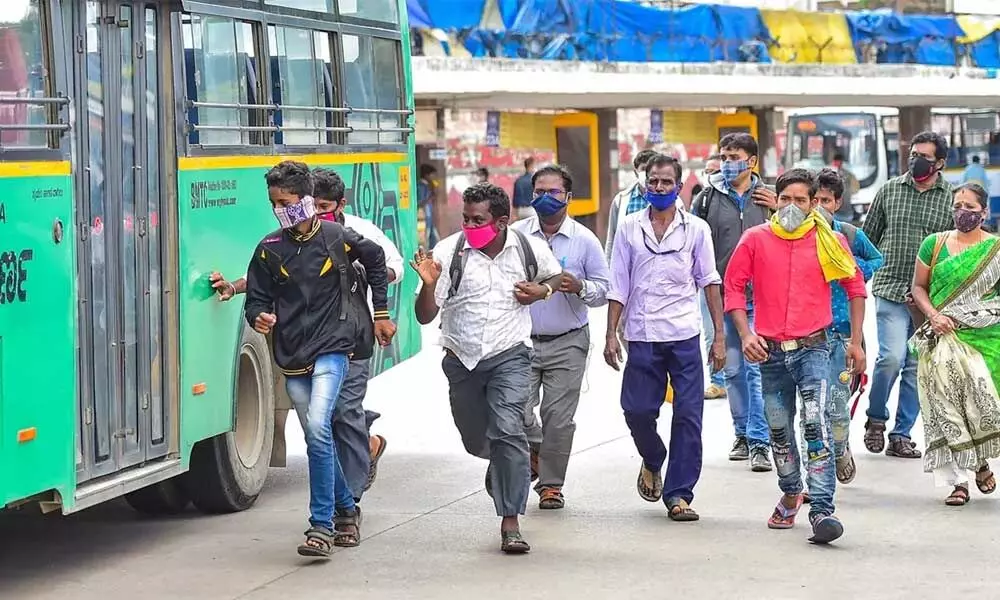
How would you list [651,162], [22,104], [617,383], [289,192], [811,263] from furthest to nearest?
[617,383]
[651,162]
[811,263]
[289,192]
[22,104]

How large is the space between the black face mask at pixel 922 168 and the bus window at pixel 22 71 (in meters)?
5.21

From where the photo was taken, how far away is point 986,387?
933cm

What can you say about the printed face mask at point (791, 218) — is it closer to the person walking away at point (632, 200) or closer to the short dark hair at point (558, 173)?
Result: the short dark hair at point (558, 173)

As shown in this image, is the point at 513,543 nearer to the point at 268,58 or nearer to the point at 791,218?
the point at 791,218

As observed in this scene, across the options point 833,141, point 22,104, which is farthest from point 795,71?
point 22,104

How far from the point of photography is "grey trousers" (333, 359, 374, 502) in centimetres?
827

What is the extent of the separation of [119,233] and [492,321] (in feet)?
5.47

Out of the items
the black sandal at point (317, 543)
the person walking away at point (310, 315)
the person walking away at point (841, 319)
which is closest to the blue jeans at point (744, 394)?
the person walking away at point (841, 319)

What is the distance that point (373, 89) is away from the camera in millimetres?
11227

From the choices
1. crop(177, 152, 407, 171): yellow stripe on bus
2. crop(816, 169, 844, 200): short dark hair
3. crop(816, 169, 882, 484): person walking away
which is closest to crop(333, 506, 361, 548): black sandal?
crop(177, 152, 407, 171): yellow stripe on bus

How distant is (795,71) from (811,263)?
26688 millimetres

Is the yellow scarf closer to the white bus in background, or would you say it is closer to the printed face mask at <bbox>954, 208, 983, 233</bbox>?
the printed face mask at <bbox>954, 208, 983, 233</bbox>

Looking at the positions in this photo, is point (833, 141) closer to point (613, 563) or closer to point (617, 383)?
point (617, 383)

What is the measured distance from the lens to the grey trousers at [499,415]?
811cm
